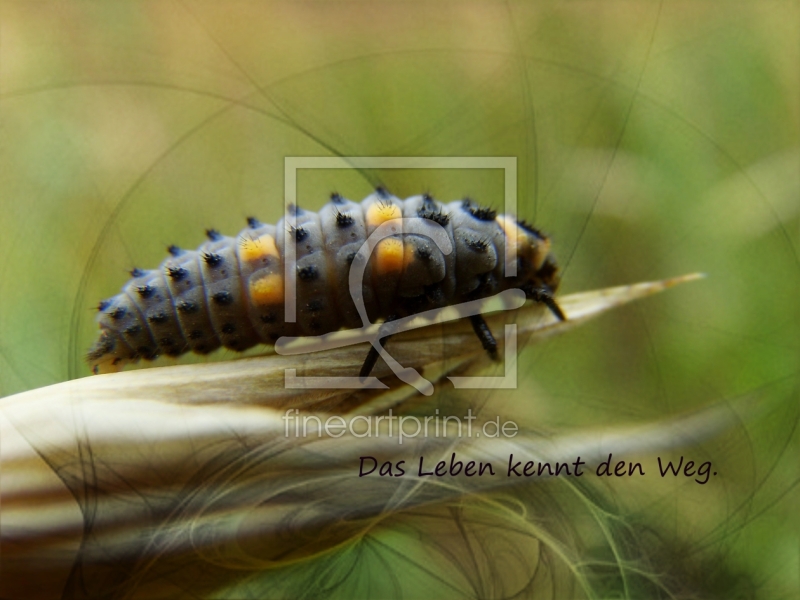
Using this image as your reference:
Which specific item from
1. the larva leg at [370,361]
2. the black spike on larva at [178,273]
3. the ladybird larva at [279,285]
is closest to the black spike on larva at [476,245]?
the ladybird larva at [279,285]

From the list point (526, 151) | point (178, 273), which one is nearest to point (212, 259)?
Result: point (178, 273)

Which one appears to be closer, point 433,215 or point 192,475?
point 192,475

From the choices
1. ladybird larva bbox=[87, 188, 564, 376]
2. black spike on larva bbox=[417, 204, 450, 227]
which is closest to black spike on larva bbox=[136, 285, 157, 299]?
ladybird larva bbox=[87, 188, 564, 376]

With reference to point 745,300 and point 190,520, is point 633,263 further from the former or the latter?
point 190,520

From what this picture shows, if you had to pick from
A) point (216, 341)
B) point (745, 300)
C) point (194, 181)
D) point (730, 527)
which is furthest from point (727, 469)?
point (194, 181)

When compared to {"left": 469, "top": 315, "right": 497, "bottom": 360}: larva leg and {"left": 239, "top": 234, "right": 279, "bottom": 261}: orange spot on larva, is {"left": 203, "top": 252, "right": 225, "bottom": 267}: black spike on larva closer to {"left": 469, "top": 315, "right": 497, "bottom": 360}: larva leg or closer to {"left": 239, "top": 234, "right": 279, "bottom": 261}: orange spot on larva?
{"left": 239, "top": 234, "right": 279, "bottom": 261}: orange spot on larva

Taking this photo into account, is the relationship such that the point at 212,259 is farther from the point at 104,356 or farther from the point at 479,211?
the point at 479,211
